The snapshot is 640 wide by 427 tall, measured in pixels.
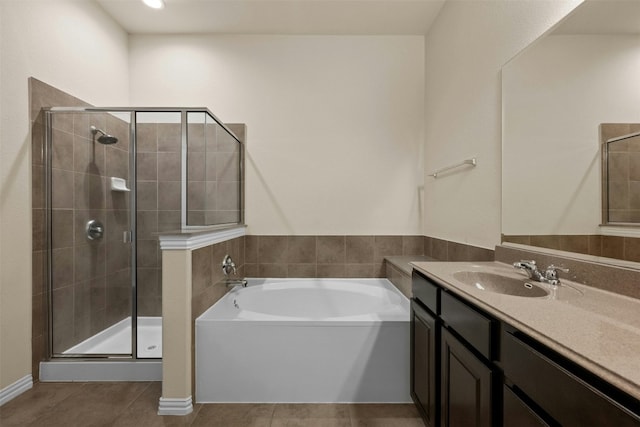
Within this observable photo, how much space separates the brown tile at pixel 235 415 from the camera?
1.57m

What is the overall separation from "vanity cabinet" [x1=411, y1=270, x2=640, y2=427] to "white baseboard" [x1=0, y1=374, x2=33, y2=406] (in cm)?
233

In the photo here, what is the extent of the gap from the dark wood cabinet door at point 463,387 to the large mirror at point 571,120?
634mm

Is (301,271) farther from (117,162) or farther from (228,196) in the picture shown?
(117,162)

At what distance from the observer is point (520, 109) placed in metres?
1.50

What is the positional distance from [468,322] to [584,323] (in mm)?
331

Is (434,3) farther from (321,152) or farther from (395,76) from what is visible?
(321,152)

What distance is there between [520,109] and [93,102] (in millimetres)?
3017

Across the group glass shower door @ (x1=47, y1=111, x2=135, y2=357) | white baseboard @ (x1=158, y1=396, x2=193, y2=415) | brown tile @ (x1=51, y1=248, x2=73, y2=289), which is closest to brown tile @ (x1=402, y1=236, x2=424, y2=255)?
white baseboard @ (x1=158, y1=396, x2=193, y2=415)

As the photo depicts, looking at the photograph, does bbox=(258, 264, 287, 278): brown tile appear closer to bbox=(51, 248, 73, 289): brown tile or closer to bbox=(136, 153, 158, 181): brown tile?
bbox=(136, 153, 158, 181): brown tile

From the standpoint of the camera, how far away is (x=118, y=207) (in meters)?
2.23

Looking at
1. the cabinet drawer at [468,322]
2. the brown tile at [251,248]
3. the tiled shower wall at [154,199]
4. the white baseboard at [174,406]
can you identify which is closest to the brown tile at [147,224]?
the tiled shower wall at [154,199]

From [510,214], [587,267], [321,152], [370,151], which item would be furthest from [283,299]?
[587,267]

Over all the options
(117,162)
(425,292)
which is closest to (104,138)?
(117,162)

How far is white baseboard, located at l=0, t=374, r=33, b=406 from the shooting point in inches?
65.9
